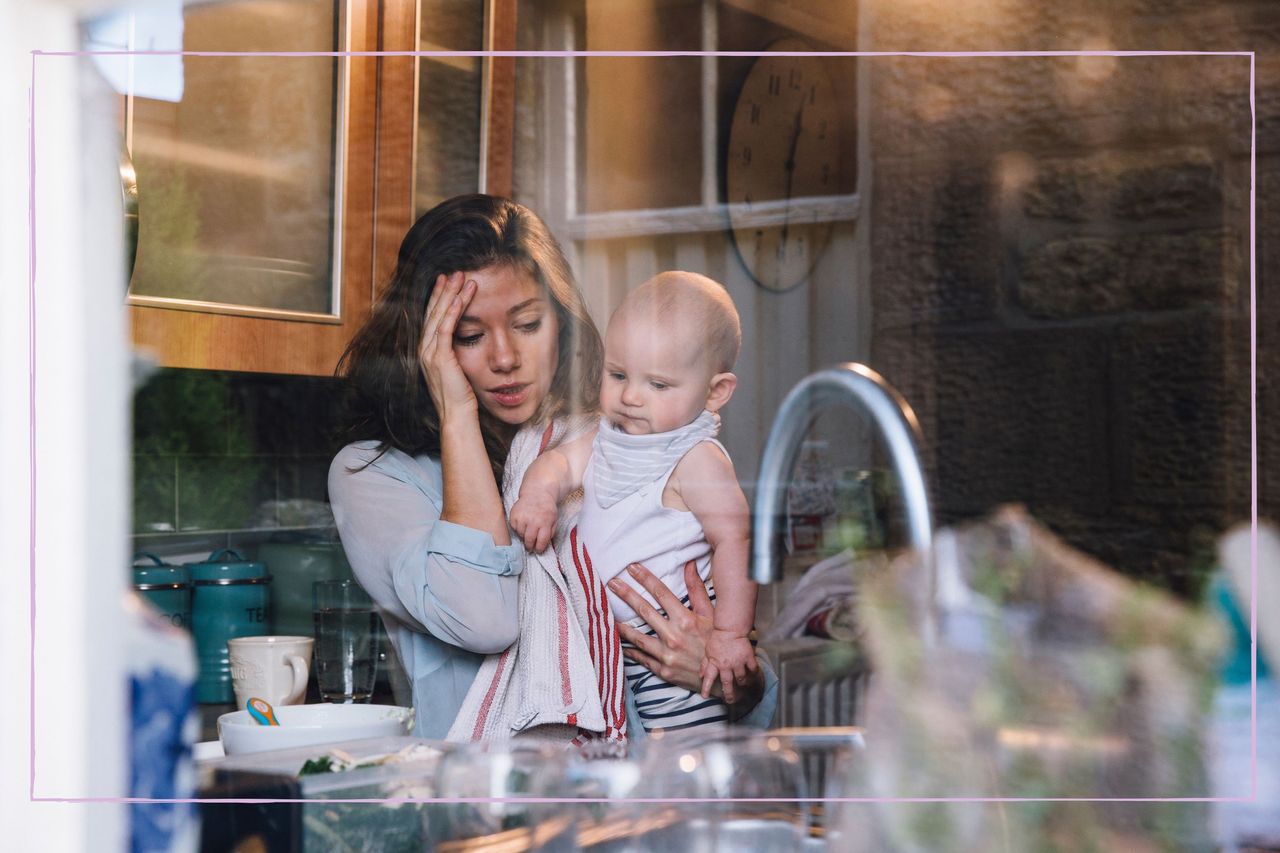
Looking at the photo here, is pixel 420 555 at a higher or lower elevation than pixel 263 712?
higher

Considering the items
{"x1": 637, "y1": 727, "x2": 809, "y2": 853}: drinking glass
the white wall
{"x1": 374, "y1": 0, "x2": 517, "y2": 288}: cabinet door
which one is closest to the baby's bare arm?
{"x1": 637, "y1": 727, "x2": 809, "y2": 853}: drinking glass

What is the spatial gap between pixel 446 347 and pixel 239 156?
0.27 metres

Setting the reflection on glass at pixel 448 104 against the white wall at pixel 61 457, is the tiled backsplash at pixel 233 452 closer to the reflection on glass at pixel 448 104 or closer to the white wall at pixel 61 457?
the white wall at pixel 61 457

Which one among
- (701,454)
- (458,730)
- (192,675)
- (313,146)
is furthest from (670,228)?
(192,675)

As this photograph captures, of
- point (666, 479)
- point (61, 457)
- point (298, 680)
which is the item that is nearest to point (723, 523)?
point (666, 479)

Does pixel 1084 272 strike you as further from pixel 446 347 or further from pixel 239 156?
pixel 239 156

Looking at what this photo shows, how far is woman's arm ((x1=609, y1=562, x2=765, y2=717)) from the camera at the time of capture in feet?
3.29

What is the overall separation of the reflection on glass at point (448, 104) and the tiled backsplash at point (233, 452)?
198mm

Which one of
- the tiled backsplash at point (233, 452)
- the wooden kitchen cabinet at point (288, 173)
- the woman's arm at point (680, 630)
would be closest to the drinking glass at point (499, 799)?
the woman's arm at point (680, 630)

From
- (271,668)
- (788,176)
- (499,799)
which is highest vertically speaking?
(788,176)

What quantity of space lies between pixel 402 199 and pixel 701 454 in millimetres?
Result: 345

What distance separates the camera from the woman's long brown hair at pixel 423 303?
101 centimetres

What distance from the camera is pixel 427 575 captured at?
39.9 inches

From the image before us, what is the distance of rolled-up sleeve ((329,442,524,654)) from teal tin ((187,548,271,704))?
99 millimetres
